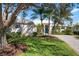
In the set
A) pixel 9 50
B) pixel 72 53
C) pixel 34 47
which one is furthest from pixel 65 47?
pixel 9 50

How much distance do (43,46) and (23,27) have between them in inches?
13.2

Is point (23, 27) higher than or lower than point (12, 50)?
higher

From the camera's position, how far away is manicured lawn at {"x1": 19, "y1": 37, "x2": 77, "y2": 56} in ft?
11.8

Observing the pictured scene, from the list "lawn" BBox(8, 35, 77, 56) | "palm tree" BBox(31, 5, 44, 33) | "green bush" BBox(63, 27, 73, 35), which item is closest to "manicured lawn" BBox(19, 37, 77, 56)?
"lawn" BBox(8, 35, 77, 56)

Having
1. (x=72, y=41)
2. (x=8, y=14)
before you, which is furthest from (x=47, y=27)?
(x=8, y=14)

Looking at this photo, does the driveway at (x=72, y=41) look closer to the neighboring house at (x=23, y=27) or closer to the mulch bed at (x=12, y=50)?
the neighboring house at (x=23, y=27)

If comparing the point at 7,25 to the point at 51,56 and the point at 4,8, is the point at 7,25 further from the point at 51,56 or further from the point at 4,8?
the point at 51,56

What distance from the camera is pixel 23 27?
11.9 ft

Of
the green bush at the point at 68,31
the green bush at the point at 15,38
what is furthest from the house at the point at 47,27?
the green bush at the point at 15,38

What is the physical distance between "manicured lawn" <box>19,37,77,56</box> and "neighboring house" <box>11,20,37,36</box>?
0.28ft

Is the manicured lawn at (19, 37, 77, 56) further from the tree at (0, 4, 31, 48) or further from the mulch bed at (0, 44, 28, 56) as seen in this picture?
the tree at (0, 4, 31, 48)

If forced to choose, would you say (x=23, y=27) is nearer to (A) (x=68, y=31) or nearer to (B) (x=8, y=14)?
(B) (x=8, y=14)

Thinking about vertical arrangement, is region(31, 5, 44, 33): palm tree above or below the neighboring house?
above

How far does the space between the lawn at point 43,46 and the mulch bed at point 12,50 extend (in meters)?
0.04
